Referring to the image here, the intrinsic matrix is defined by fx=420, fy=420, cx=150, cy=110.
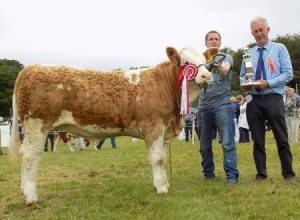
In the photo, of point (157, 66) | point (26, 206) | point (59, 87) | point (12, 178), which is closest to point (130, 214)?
point (26, 206)

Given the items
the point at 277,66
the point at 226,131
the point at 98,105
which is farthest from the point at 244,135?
the point at 98,105

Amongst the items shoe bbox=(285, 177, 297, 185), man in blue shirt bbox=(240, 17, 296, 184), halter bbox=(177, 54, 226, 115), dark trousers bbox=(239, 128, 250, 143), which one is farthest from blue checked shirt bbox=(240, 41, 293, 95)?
dark trousers bbox=(239, 128, 250, 143)

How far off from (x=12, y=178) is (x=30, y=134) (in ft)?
11.8

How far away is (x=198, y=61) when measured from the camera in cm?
664

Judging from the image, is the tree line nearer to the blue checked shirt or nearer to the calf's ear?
the blue checked shirt

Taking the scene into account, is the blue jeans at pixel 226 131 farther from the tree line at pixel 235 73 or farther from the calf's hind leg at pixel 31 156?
the tree line at pixel 235 73

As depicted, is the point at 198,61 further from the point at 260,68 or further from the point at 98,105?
the point at 98,105

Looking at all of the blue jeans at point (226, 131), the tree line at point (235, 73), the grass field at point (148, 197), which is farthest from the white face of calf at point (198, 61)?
the tree line at point (235, 73)

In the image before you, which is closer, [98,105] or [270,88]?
[98,105]

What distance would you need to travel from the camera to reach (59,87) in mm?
6180

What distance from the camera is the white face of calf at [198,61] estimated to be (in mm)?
6508

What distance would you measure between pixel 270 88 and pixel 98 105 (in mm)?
2928

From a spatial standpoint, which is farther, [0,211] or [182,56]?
[182,56]

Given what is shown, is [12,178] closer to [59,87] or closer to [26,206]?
[26,206]
